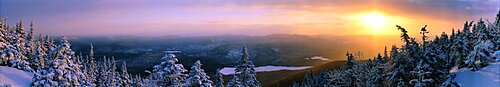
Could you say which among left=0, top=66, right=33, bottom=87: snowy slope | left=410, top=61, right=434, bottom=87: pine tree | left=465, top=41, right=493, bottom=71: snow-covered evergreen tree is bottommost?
left=0, top=66, right=33, bottom=87: snowy slope

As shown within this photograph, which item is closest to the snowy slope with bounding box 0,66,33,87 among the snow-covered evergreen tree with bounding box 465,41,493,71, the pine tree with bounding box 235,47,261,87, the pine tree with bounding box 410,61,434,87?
the pine tree with bounding box 235,47,261,87

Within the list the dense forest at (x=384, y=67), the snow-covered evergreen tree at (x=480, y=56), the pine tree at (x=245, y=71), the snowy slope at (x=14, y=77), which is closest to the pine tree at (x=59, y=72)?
the dense forest at (x=384, y=67)

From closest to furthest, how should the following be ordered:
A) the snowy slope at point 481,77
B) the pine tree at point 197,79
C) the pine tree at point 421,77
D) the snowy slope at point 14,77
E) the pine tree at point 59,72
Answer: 1. the pine tree at point 59,72
2. the pine tree at point 197,79
3. the pine tree at point 421,77
4. the snowy slope at point 481,77
5. the snowy slope at point 14,77

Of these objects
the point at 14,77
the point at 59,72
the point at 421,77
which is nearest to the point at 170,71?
the point at 59,72

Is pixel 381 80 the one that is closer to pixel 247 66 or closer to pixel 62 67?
pixel 247 66

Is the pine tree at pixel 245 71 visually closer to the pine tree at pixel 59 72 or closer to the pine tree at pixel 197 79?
the pine tree at pixel 197 79

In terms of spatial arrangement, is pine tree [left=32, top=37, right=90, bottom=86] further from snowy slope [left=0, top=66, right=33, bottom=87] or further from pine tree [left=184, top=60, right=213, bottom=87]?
snowy slope [left=0, top=66, right=33, bottom=87]

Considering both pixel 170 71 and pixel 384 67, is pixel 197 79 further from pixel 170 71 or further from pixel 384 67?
pixel 384 67
